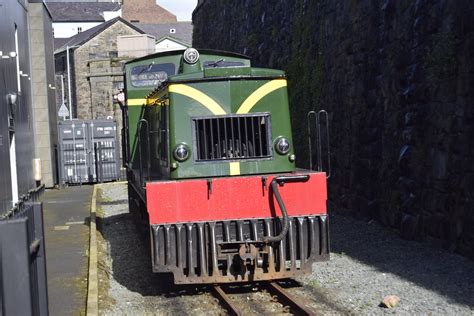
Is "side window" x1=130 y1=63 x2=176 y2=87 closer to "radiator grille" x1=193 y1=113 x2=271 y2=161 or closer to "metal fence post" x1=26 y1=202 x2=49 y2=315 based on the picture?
"radiator grille" x1=193 y1=113 x2=271 y2=161

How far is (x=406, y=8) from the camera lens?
12.0 m

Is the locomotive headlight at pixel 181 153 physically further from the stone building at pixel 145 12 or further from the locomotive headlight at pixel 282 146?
the stone building at pixel 145 12

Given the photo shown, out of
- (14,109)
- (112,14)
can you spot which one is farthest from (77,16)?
(14,109)

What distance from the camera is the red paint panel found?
8.52 meters

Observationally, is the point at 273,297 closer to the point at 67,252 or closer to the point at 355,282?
the point at 355,282

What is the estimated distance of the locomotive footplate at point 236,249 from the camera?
847cm

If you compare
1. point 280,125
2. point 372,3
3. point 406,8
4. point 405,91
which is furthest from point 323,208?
point 372,3

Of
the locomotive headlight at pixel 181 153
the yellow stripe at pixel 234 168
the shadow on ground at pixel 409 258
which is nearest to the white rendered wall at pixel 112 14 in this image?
the shadow on ground at pixel 409 258

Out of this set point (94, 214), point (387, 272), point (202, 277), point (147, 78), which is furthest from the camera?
point (94, 214)

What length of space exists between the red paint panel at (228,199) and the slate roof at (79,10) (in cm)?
7385

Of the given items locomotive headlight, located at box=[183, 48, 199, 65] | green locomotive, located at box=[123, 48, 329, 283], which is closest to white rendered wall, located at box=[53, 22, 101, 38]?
locomotive headlight, located at box=[183, 48, 199, 65]

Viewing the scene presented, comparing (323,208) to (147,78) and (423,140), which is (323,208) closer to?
(423,140)

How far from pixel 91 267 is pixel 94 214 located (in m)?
7.27

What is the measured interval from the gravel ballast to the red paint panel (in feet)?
3.18
